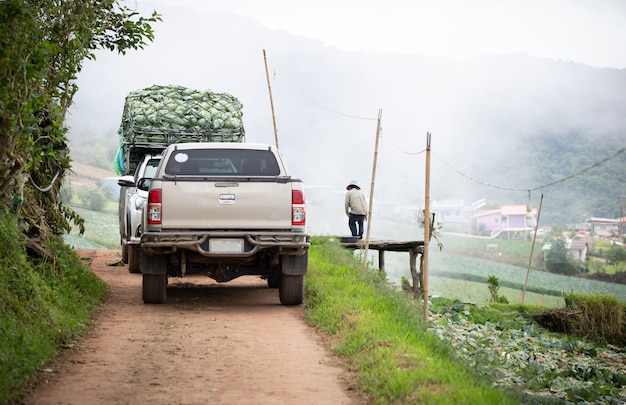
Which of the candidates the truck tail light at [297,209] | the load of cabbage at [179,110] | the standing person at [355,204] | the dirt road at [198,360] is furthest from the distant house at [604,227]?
the dirt road at [198,360]

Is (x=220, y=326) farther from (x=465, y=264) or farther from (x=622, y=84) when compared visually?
(x=622, y=84)

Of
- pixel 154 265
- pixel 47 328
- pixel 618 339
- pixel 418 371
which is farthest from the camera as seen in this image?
pixel 618 339

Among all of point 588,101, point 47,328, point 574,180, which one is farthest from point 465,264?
point 588,101

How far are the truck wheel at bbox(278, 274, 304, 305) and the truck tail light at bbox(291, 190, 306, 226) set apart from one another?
0.97m

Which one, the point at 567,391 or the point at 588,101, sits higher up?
the point at 588,101

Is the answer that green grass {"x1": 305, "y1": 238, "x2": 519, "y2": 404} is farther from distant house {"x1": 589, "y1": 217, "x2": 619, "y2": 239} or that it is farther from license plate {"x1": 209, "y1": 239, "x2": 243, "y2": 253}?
distant house {"x1": 589, "y1": 217, "x2": 619, "y2": 239}

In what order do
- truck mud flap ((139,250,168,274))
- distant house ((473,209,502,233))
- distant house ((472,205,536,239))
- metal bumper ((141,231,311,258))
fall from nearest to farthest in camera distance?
metal bumper ((141,231,311,258)) < truck mud flap ((139,250,168,274)) < distant house ((472,205,536,239)) < distant house ((473,209,502,233))

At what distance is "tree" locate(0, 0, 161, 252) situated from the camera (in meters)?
8.56

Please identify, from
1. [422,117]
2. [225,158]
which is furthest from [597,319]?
[422,117]

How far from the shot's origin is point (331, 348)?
898 cm

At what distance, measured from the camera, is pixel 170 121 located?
1814cm

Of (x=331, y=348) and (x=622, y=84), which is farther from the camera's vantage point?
(x=622, y=84)

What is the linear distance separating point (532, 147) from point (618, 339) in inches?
4858

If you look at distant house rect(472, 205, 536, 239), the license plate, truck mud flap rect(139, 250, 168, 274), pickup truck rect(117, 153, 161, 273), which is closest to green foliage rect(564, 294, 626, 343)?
pickup truck rect(117, 153, 161, 273)
